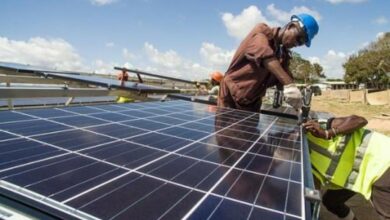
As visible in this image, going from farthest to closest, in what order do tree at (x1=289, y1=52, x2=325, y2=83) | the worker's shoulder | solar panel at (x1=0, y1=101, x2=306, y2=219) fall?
tree at (x1=289, y1=52, x2=325, y2=83) < the worker's shoulder < solar panel at (x1=0, y1=101, x2=306, y2=219)

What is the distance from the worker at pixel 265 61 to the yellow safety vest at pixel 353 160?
0.60 meters

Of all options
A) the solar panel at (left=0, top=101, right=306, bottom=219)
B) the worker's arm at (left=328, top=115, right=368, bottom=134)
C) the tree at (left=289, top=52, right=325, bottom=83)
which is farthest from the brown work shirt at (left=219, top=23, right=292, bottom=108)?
the tree at (left=289, top=52, right=325, bottom=83)

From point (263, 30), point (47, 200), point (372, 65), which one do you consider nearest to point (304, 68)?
point (372, 65)

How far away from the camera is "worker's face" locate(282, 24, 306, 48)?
375cm

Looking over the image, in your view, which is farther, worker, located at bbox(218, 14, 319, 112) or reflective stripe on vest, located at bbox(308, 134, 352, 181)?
reflective stripe on vest, located at bbox(308, 134, 352, 181)

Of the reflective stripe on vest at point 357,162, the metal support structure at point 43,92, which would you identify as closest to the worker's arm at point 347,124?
the reflective stripe on vest at point 357,162

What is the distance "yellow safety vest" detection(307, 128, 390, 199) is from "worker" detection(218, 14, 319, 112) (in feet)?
1.98

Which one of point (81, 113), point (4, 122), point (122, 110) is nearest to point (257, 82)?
point (122, 110)

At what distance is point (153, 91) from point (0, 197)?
206 inches

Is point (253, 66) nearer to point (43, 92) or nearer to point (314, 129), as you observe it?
point (314, 129)

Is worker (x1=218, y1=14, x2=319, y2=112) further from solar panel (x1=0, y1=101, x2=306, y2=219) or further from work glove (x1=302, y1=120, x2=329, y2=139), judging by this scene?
solar panel (x1=0, y1=101, x2=306, y2=219)

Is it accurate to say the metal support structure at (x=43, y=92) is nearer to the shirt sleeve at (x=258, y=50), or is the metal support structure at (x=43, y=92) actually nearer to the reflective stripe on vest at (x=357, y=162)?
the shirt sleeve at (x=258, y=50)

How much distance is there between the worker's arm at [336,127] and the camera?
3.62 m

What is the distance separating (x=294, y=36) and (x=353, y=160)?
143 centimetres
